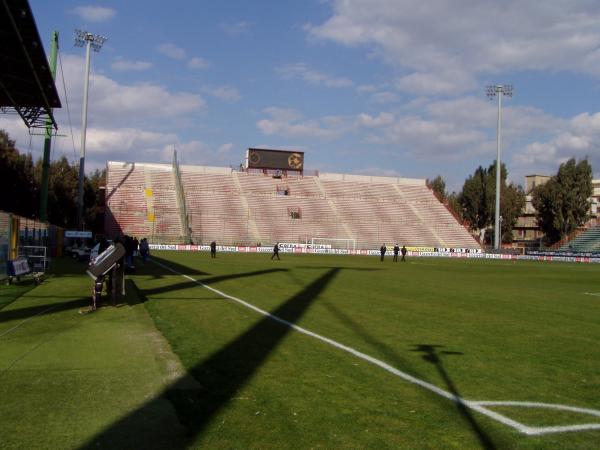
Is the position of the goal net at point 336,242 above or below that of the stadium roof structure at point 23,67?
below

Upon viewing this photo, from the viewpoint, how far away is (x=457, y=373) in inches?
305

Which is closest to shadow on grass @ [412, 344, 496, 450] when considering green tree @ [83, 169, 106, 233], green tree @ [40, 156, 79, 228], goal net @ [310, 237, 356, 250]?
goal net @ [310, 237, 356, 250]

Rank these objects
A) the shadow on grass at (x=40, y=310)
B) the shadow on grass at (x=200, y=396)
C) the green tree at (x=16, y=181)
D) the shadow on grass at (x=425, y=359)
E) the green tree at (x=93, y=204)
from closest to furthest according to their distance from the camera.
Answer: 1. the shadow on grass at (x=200, y=396)
2. the shadow on grass at (x=425, y=359)
3. the shadow on grass at (x=40, y=310)
4. the green tree at (x=16, y=181)
5. the green tree at (x=93, y=204)

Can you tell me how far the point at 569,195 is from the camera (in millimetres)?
90000

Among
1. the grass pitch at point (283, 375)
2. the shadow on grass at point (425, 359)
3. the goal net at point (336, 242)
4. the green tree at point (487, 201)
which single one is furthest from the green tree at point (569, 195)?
the shadow on grass at point (425, 359)

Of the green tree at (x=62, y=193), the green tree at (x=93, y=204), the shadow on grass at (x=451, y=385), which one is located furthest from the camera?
the green tree at (x=93, y=204)

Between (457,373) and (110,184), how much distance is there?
72.5 metres

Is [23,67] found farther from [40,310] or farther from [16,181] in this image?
[16,181]

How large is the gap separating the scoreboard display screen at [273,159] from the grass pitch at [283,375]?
74.2 m

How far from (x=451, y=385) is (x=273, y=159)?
82321 mm

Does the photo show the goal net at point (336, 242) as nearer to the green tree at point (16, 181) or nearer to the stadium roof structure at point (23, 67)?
Answer: the green tree at point (16, 181)

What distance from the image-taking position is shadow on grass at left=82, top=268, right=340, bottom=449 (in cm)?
497

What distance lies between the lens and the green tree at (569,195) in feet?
296

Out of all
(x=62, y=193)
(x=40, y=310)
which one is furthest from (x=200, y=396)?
(x=62, y=193)
